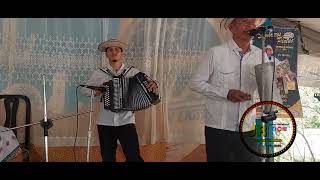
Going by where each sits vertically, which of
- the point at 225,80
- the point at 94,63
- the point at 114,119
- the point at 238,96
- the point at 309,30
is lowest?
the point at 114,119

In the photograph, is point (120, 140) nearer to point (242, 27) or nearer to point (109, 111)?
point (109, 111)

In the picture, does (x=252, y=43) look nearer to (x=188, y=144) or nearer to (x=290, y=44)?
(x=290, y=44)

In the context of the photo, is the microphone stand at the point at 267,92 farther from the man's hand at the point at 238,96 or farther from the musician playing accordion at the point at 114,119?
the musician playing accordion at the point at 114,119

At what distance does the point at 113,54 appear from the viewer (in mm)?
5602

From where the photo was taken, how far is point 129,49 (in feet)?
18.6

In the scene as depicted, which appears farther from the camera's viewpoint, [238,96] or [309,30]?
[309,30]

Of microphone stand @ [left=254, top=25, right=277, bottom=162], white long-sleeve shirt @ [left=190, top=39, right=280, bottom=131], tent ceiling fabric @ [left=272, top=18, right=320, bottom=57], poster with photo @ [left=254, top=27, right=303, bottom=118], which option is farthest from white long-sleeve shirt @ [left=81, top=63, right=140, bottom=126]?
tent ceiling fabric @ [left=272, top=18, right=320, bottom=57]

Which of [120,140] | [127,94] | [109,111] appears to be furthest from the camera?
[120,140]

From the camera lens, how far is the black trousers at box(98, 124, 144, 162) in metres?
5.62

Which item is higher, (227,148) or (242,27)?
(242,27)

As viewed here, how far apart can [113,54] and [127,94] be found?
47 centimetres

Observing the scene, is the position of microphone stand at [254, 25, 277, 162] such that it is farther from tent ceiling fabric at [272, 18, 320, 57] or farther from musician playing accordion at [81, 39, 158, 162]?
musician playing accordion at [81, 39, 158, 162]

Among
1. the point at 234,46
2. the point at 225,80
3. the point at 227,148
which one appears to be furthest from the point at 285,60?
the point at 227,148

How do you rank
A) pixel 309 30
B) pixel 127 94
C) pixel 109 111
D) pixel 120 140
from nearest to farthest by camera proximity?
pixel 127 94, pixel 109 111, pixel 120 140, pixel 309 30
